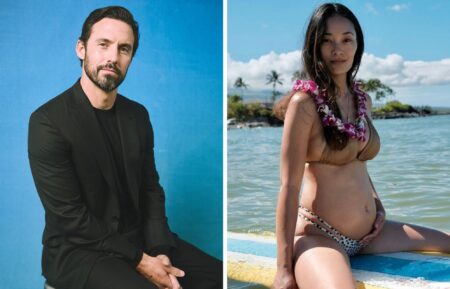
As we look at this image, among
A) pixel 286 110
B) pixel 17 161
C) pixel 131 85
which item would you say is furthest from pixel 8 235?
pixel 286 110

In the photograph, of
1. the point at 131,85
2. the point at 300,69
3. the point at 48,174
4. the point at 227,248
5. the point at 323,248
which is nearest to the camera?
the point at 323,248

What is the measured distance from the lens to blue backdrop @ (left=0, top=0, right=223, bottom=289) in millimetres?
2576

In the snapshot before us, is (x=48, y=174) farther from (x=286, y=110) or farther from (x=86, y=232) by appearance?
(x=286, y=110)

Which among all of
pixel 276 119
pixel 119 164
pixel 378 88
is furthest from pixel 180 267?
pixel 378 88

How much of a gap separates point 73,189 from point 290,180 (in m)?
1.03

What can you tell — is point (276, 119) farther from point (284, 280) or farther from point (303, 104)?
point (284, 280)

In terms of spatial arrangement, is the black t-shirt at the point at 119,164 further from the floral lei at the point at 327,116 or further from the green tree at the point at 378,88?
the green tree at the point at 378,88

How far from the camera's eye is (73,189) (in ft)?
8.31

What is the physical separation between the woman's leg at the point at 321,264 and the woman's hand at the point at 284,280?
0.02m

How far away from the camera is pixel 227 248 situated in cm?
306

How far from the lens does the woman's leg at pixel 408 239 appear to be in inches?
97.7

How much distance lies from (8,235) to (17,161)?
1.17 ft

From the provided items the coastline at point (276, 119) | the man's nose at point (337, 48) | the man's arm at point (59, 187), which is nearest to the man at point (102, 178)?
the man's arm at point (59, 187)

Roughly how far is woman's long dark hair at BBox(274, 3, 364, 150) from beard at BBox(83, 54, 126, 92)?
855mm
